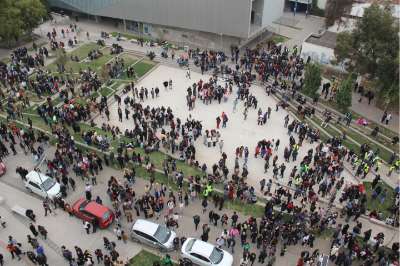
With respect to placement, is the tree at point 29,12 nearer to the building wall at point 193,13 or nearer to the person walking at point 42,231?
the building wall at point 193,13

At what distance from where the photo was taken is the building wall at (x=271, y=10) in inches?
1534

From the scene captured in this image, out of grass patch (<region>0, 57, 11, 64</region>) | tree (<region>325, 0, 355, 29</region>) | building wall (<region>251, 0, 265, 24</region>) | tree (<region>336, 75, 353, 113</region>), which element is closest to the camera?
tree (<region>336, 75, 353, 113</region>)

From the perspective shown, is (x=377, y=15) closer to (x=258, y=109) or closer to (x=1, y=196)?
(x=258, y=109)

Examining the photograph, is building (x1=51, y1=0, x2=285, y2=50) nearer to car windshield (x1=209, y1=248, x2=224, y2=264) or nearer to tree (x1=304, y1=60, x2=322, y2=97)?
tree (x1=304, y1=60, x2=322, y2=97)

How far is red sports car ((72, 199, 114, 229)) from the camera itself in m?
17.8

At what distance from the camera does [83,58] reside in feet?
125

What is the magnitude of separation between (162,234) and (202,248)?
7.80 ft

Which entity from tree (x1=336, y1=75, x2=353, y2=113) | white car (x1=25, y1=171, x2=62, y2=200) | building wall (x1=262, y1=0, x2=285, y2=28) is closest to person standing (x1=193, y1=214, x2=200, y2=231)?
white car (x1=25, y1=171, x2=62, y2=200)

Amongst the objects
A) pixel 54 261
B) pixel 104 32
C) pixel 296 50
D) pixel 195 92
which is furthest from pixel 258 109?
pixel 104 32

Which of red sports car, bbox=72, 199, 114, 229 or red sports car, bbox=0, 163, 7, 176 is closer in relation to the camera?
red sports car, bbox=72, 199, 114, 229

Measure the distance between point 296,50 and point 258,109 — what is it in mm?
A: 13098

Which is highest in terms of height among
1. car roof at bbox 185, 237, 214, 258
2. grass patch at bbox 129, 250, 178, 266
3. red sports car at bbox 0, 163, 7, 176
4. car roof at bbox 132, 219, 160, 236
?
car roof at bbox 132, 219, 160, 236

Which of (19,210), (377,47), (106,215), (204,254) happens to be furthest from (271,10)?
(19,210)

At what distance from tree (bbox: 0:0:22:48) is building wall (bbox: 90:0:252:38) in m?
11.7
